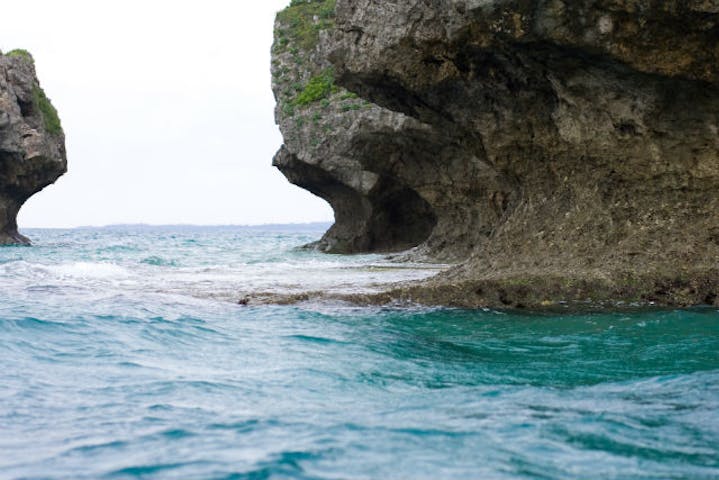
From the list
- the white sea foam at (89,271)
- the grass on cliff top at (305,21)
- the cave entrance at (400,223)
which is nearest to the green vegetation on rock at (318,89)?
the grass on cliff top at (305,21)

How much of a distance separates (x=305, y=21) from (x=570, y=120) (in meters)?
20.8

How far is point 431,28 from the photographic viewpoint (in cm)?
1008

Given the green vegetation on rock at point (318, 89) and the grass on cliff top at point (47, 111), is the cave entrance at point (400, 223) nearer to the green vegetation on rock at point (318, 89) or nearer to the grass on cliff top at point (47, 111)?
the green vegetation on rock at point (318, 89)

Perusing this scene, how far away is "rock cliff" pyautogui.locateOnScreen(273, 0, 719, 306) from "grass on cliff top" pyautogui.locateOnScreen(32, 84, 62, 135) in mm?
33394

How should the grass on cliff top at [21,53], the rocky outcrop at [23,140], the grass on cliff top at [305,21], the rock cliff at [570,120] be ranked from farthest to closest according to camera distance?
the grass on cliff top at [21,53]
the rocky outcrop at [23,140]
the grass on cliff top at [305,21]
the rock cliff at [570,120]

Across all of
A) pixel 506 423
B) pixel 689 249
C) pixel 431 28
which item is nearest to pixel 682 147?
pixel 689 249

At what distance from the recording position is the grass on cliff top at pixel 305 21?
29125 mm

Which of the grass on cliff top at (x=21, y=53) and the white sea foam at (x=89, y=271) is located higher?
the grass on cliff top at (x=21, y=53)

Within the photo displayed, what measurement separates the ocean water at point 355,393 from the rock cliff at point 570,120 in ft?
3.11

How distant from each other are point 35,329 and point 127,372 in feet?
8.72

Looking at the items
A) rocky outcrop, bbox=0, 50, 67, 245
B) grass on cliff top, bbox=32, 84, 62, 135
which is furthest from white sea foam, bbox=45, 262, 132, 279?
grass on cliff top, bbox=32, 84, 62, 135

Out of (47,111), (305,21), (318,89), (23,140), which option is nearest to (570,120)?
(318,89)

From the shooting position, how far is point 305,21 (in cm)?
2991

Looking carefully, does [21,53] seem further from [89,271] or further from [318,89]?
[89,271]
